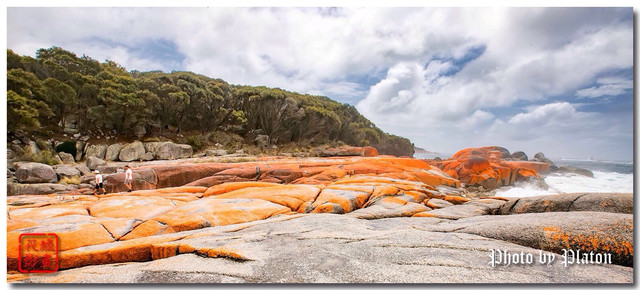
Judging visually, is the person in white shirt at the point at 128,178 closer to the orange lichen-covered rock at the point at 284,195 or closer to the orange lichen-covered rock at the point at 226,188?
the orange lichen-covered rock at the point at 226,188

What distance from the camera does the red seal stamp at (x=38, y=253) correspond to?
265 centimetres

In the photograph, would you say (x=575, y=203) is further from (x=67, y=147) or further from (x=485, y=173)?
(x=67, y=147)

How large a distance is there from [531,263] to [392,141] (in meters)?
21.6

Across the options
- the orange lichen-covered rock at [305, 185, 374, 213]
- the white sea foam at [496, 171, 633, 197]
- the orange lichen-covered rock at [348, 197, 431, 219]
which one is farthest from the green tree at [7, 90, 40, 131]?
the white sea foam at [496, 171, 633, 197]

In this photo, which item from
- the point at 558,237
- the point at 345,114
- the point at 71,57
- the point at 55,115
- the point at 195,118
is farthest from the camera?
the point at 345,114

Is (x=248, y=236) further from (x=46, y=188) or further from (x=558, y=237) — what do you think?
(x=46, y=188)

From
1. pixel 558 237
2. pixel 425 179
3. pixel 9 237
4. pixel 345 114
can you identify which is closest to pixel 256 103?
pixel 345 114

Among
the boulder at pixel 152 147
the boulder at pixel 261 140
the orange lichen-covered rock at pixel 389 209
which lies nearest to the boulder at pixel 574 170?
the orange lichen-covered rock at pixel 389 209

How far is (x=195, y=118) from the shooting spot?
20656mm

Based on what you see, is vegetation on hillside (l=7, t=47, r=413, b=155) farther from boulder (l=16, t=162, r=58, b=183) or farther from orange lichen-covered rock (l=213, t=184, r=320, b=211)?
orange lichen-covered rock (l=213, t=184, r=320, b=211)

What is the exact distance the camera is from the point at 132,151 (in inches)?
406

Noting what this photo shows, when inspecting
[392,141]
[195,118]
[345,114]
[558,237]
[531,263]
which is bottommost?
[531,263]

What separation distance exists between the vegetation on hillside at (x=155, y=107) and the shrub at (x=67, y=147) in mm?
676

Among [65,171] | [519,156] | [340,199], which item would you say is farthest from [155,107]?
[519,156]
